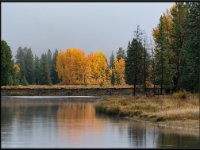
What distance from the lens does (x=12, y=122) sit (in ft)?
127

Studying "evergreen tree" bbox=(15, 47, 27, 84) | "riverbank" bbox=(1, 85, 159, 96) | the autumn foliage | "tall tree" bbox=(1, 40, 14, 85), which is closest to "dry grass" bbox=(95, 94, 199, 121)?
"riverbank" bbox=(1, 85, 159, 96)

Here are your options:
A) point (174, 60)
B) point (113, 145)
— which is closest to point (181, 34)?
point (174, 60)

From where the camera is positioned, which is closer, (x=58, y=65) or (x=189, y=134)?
(x=189, y=134)

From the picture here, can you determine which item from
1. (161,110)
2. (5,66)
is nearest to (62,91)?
(5,66)

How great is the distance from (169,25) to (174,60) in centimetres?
622

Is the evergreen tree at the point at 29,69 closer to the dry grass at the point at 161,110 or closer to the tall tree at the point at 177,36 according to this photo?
the tall tree at the point at 177,36

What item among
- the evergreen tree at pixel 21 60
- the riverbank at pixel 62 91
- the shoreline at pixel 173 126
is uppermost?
the evergreen tree at pixel 21 60

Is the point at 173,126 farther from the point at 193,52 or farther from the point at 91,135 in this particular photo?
the point at 193,52

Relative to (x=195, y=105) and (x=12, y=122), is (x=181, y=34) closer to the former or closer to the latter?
(x=195, y=105)

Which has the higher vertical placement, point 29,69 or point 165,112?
point 29,69

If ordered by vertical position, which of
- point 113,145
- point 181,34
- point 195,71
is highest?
point 181,34

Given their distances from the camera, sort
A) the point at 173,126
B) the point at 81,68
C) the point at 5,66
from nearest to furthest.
Result: the point at 173,126 < the point at 5,66 < the point at 81,68

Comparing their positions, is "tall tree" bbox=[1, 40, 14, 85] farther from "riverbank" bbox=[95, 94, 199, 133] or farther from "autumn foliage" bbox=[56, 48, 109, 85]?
"riverbank" bbox=[95, 94, 199, 133]

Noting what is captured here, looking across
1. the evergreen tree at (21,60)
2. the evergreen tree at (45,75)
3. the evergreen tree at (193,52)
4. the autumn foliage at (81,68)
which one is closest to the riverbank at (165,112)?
the evergreen tree at (193,52)
